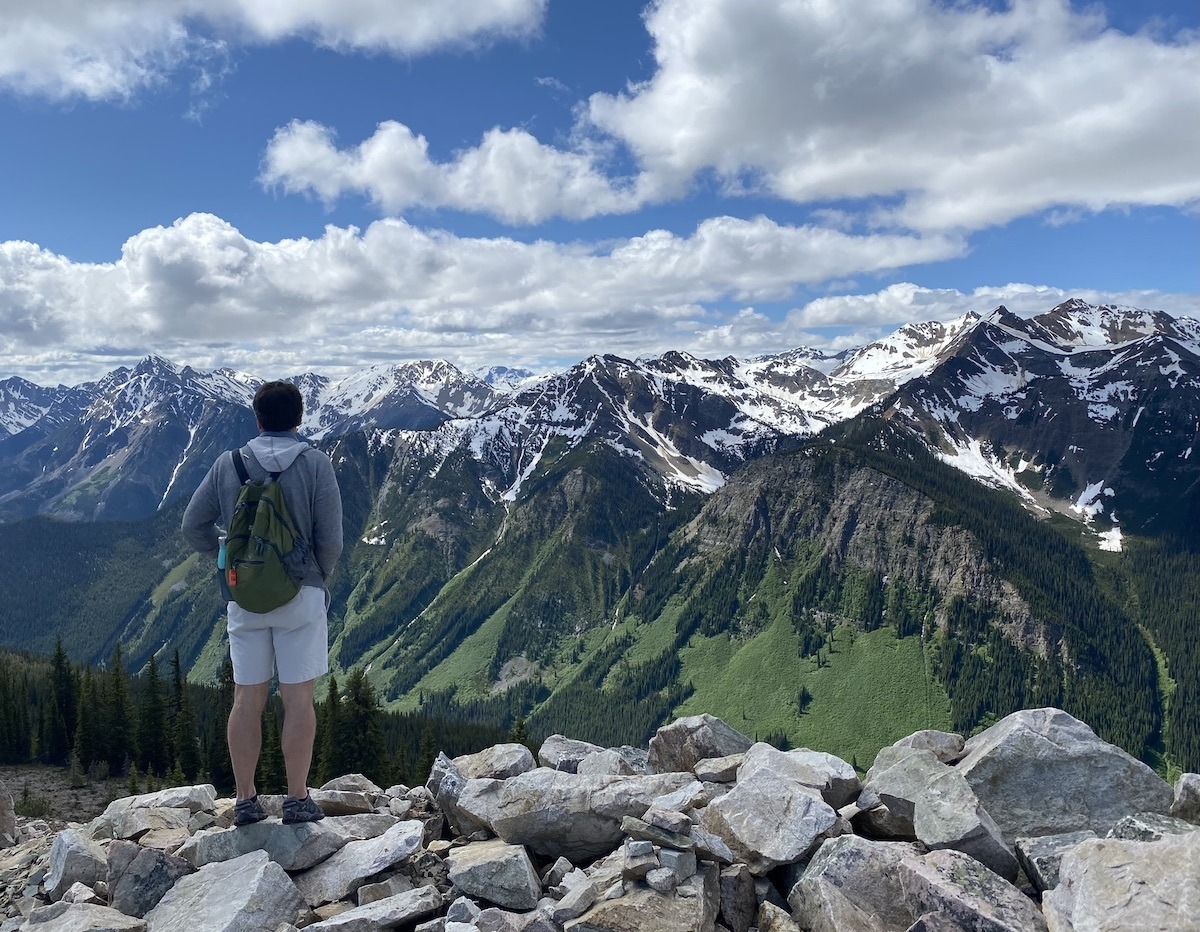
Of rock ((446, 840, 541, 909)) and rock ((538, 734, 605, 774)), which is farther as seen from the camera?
rock ((538, 734, 605, 774))

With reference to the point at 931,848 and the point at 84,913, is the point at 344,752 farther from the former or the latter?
the point at 931,848

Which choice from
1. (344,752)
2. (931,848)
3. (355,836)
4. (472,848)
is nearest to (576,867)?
(472,848)

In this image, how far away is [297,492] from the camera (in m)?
11.1

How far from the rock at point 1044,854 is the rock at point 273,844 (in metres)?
11.0

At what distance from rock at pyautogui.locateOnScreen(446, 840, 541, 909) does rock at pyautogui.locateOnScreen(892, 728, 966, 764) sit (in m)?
9.04

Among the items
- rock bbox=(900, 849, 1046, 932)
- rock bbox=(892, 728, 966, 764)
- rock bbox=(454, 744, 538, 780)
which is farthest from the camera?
rock bbox=(454, 744, 538, 780)

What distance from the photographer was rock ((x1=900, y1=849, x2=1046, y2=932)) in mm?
8508

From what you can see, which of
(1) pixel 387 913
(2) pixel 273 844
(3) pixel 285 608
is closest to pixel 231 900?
(2) pixel 273 844

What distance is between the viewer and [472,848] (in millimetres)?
11977

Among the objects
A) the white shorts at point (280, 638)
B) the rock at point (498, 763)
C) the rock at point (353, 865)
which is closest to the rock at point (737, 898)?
the rock at point (353, 865)

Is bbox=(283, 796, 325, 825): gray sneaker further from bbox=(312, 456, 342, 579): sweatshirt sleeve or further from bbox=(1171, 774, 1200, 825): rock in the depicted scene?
bbox=(1171, 774, 1200, 825): rock

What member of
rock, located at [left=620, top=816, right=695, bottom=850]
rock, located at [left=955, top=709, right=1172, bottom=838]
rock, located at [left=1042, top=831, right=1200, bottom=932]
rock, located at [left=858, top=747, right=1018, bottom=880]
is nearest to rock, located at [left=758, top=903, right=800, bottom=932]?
rock, located at [left=620, top=816, right=695, bottom=850]

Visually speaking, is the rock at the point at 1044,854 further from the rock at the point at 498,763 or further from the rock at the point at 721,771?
the rock at the point at 498,763

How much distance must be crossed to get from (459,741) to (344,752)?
54603 mm
